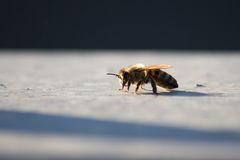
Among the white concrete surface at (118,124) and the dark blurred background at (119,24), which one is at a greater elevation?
the dark blurred background at (119,24)

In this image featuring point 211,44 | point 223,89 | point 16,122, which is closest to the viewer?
point 16,122

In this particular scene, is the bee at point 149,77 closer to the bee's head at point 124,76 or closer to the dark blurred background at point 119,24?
the bee's head at point 124,76

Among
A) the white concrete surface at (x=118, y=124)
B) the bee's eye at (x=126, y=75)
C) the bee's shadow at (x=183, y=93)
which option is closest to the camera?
the white concrete surface at (x=118, y=124)

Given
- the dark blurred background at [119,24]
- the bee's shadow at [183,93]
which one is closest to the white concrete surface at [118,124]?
the bee's shadow at [183,93]

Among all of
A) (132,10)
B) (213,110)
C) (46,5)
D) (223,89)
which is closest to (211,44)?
(132,10)

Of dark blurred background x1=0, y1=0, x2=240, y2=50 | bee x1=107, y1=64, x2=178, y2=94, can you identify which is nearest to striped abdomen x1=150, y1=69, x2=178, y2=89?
bee x1=107, y1=64, x2=178, y2=94

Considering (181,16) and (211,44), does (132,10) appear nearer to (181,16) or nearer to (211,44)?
(181,16)
